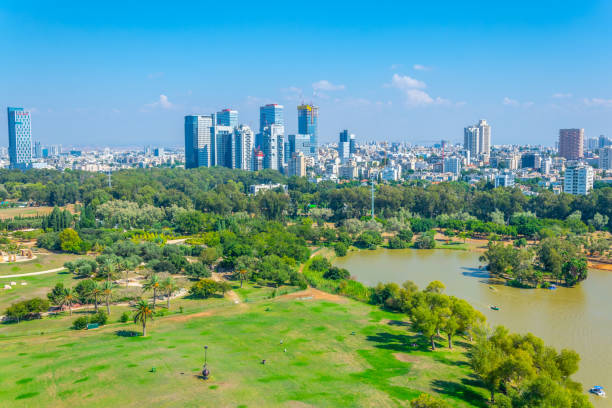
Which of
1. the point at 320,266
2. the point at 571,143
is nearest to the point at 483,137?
the point at 571,143

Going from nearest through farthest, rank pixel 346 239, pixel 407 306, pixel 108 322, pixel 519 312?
pixel 407 306, pixel 108 322, pixel 519 312, pixel 346 239

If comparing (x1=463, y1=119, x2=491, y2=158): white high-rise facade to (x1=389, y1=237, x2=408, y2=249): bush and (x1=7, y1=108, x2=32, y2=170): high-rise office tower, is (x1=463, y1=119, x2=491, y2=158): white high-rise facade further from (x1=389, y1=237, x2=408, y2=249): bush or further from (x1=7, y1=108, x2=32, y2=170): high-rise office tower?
(x1=7, y1=108, x2=32, y2=170): high-rise office tower

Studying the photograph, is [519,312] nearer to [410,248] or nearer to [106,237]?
[410,248]

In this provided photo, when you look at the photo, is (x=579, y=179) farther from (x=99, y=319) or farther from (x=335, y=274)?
(x=99, y=319)

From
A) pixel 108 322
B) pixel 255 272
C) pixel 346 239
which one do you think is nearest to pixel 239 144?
pixel 346 239

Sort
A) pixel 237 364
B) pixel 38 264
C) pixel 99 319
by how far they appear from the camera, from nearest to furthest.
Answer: pixel 237 364, pixel 99 319, pixel 38 264
